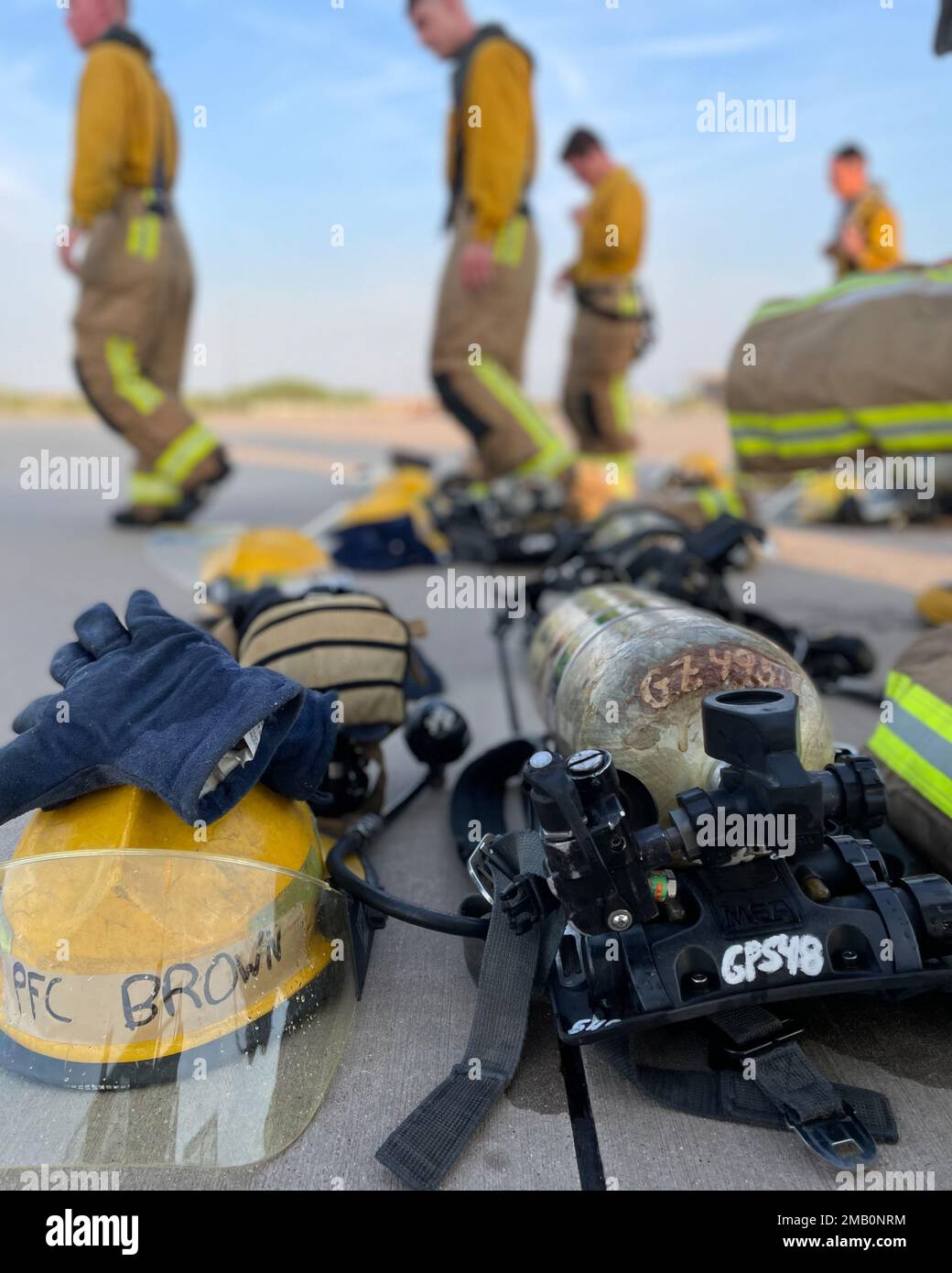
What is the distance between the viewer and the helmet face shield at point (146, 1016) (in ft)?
4.82

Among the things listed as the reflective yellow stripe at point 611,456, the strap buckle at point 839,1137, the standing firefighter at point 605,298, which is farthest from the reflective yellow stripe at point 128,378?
the strap buckle at point 839,1137

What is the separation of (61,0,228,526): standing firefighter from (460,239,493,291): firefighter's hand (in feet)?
6.55

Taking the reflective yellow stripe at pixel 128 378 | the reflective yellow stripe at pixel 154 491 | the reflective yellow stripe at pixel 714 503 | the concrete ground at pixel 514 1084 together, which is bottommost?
the concrete ground at pixel 514 1084

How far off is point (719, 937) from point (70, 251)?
6790 mm

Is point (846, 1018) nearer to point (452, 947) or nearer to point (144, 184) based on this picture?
point (452, 947)

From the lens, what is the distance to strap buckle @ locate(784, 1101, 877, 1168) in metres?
1.38

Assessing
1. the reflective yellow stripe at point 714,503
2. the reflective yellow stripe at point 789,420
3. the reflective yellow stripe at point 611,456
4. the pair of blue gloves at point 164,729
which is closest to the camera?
the pair of blue gloves at point 164,729

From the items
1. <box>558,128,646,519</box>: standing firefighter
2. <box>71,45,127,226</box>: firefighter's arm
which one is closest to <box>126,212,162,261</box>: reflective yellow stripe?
<box>71,45,127,226</box>: firefighter's arm

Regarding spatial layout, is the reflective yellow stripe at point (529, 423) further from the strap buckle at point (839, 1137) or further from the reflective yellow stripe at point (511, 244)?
the strap buckle at point (839, 1137)

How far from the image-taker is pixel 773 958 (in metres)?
1.50

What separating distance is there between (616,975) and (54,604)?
13.9ft

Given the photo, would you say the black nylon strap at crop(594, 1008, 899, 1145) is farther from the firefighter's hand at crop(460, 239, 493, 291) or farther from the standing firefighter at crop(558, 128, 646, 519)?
the standing firefighter at crop(558, 128, 646, 519)

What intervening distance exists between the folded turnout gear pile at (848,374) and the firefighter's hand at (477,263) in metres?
3.64

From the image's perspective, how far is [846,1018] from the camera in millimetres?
1702
